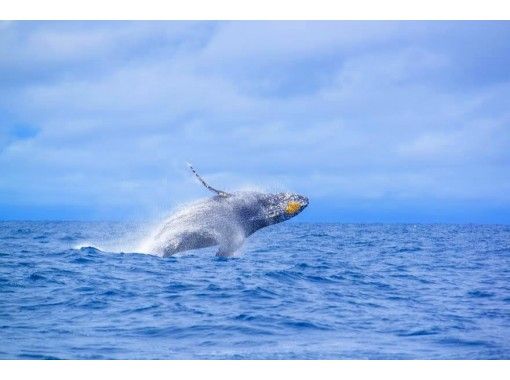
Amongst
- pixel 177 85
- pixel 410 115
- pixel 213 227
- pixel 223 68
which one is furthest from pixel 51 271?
pixel 410 115

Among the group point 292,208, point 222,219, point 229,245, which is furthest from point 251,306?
point 292,208

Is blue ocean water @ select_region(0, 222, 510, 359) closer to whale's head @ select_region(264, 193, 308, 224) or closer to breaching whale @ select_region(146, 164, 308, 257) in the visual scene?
breaching whale @ select_region(146, 164, 308, 257)

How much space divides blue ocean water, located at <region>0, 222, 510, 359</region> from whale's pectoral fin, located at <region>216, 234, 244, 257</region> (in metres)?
0.20

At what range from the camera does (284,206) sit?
473 inches

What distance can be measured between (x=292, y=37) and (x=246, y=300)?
402 centimetres

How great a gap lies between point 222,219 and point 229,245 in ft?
1.71

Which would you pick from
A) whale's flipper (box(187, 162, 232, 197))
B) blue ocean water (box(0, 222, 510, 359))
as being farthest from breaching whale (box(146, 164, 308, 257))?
blue ocean water (box(0, 222, 510, 359))

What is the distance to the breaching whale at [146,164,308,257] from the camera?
438 inches

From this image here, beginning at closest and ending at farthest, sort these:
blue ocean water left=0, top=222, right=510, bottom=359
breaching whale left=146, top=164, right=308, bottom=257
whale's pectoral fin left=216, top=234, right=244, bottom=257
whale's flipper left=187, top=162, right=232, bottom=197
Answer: blue ocean water left=0, top=222, right=510, bottom=359, whale's flipper left=187, top=162, right=232, bottom=197, breaching whale left=146, top=164, right=308, bottom=257, whale's pectoral fin left=216, top=234, right=244, bottom=257

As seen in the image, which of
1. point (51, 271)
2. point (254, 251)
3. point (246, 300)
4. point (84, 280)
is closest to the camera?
point (246, 300)

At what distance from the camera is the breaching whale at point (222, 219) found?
36.5 ft
